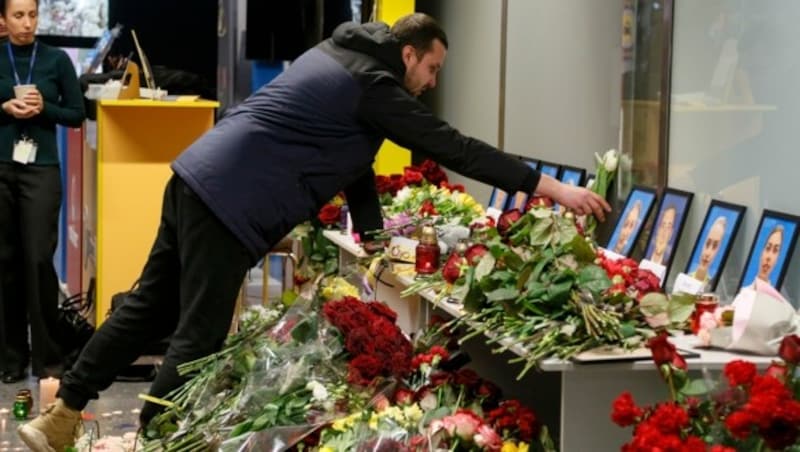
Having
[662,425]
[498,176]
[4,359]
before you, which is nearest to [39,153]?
[4,359]

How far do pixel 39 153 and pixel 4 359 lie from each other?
956 mm

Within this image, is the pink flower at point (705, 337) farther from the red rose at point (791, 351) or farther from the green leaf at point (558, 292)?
the red rose at point (791, 351)

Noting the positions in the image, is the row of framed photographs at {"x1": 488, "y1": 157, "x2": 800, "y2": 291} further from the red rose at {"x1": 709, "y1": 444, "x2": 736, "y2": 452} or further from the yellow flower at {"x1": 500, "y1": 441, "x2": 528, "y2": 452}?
the red rose at {"x1": 709, "y1": 444, "x2": 736, "y2": 452}

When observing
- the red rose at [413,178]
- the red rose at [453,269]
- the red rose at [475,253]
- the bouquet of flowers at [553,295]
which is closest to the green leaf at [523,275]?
the bouquet of flowers at [553,295]

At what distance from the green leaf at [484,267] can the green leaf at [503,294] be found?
0.08 m

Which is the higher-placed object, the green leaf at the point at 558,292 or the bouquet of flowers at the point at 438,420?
the green leaf at the point at 558,292

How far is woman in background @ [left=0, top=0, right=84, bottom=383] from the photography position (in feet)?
19.9

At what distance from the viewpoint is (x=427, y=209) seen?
16.3 feet

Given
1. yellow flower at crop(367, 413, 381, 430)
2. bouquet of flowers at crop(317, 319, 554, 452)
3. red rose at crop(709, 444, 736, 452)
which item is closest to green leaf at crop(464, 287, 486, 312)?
bouquet of flowers at crop(317, 319, 554, 452)

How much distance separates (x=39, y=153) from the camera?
6105mm

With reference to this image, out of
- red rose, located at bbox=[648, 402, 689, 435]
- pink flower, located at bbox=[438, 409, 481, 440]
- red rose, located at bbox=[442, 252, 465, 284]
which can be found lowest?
pink flower, located at bbox=[438, 409, 481, 440]

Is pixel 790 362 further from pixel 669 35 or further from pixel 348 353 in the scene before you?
pixel 669 35

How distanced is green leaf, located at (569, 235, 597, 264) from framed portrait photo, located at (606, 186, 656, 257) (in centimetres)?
83

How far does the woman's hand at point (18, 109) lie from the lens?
601cm
